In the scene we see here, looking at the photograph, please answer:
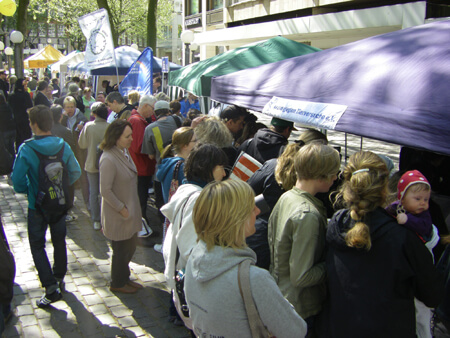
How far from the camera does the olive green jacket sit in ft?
8.38

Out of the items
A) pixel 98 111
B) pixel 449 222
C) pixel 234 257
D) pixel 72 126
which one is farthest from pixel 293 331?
pixel 72 126

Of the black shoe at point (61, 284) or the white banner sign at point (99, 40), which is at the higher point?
the white banner sign at point (99, 40)

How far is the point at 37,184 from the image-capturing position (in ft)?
14.0

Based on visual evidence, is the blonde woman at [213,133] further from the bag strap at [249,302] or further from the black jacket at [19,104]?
the black jacket at [19,104]

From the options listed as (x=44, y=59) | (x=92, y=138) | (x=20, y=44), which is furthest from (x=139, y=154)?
(x=44, y=59)

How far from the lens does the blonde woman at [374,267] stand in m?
2.25

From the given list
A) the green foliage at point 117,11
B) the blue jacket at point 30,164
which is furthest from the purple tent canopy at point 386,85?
the green foliage at point 117,11

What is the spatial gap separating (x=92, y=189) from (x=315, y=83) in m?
4.15

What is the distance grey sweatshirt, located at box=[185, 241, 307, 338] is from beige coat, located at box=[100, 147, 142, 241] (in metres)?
2.55

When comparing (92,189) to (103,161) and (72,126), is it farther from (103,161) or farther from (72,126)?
(103,161)

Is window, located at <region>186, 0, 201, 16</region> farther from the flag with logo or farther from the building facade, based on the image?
the flag with logo

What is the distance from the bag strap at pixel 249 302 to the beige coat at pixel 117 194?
271 centimetres

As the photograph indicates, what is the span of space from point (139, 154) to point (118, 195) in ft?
6.19

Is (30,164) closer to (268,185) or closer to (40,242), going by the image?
(40,242)
